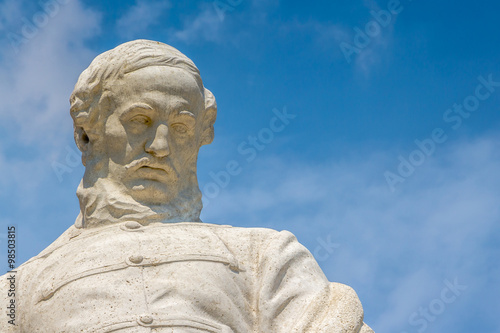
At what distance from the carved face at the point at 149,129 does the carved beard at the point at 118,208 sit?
0.07m

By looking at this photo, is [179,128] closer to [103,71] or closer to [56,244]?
[103,71]

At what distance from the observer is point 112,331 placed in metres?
8.05

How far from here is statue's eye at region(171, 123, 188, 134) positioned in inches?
374

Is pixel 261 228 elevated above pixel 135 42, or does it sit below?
below

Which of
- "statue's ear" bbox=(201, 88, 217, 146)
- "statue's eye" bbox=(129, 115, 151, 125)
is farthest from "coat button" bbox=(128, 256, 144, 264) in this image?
"statue's ear" bbox=(201, 88, 217, 146)

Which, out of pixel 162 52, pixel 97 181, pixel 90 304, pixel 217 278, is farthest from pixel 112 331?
pixel 162 52

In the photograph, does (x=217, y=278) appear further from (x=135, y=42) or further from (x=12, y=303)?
(x=135, y=42)

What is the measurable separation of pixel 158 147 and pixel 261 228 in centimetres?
115

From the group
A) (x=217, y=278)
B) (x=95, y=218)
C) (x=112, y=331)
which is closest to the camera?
(x=112, y=331)

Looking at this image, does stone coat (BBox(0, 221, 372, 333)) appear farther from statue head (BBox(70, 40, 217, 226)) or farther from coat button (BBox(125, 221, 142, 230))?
statue head (BBox(70, 40, 217, 226))

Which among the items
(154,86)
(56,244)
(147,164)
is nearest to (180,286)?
(147,164)

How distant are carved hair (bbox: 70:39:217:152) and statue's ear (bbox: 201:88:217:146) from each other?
0.90 feet

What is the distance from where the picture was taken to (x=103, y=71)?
31.3 feet

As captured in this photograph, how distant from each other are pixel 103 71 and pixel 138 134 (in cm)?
69
